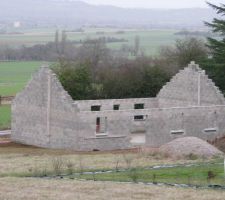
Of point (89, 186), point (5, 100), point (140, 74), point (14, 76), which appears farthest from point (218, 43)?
point (14, 76)

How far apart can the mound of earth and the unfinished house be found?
537 centimetres

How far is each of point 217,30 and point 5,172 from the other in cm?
2734

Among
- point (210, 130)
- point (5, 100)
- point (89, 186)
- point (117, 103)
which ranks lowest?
point (5, 100)

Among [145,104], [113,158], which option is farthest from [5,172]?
[145,104]

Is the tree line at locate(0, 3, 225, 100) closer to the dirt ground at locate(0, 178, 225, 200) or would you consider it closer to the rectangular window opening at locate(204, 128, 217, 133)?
the rectangular window opening at locate(204, 128, 217, 133)

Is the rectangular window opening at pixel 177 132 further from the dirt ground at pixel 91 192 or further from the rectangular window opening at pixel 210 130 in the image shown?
the dirt ground at pixel 91 192

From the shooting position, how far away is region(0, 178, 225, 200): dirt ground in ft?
64.6

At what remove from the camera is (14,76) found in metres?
101

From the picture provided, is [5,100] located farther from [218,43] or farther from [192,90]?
[192,90]

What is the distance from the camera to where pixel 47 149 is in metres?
39.7

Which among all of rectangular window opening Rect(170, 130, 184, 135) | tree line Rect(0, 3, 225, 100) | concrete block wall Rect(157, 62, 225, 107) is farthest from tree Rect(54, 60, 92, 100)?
rectangular window opening Rect(170, 130, 184, 135)

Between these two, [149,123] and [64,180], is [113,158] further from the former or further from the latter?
[64,180]

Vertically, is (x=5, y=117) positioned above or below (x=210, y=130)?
below

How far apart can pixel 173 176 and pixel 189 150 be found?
8.09m
